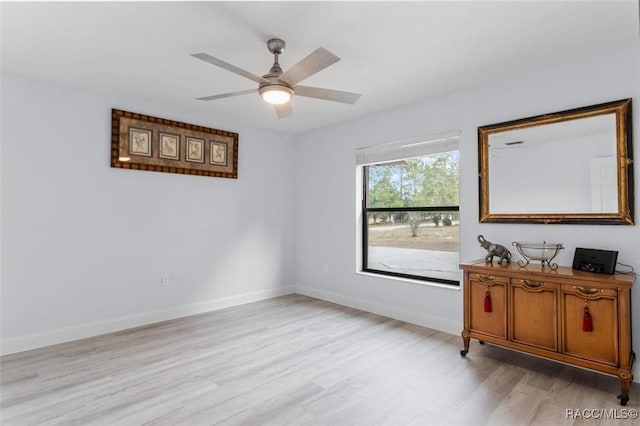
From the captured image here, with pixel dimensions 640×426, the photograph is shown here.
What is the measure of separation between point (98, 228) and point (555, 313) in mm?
4249

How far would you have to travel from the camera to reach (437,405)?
218 centimetres

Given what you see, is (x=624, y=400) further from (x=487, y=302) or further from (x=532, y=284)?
(x=487, y=302)

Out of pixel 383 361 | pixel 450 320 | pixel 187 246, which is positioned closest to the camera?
pixel 383 361

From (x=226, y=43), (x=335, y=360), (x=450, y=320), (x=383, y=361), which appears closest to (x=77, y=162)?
(x=226, y=43)

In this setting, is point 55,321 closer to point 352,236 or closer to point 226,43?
point 226,43

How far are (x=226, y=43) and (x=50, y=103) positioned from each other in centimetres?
208

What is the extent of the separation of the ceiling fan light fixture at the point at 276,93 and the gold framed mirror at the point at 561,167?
1994 millimetres

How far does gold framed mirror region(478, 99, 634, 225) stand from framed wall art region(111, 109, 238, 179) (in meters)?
3.10

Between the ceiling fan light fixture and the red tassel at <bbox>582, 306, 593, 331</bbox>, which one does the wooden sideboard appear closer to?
the red tassel at <bbox>582, 306, 593, 331</bbox>

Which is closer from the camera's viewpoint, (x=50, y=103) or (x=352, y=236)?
(x=50, y=103)

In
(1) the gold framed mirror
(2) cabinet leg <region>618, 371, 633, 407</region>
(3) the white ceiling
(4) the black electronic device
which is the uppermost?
(3) the white ceiling

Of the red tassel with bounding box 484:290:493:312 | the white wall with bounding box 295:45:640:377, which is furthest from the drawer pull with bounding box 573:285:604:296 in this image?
→ the red tassel with bounding box 484:290:493:312

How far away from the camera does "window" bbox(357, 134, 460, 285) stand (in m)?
3.72

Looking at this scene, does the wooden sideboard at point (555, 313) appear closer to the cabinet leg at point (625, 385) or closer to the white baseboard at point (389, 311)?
the cabinet leg at point (625, 385)
